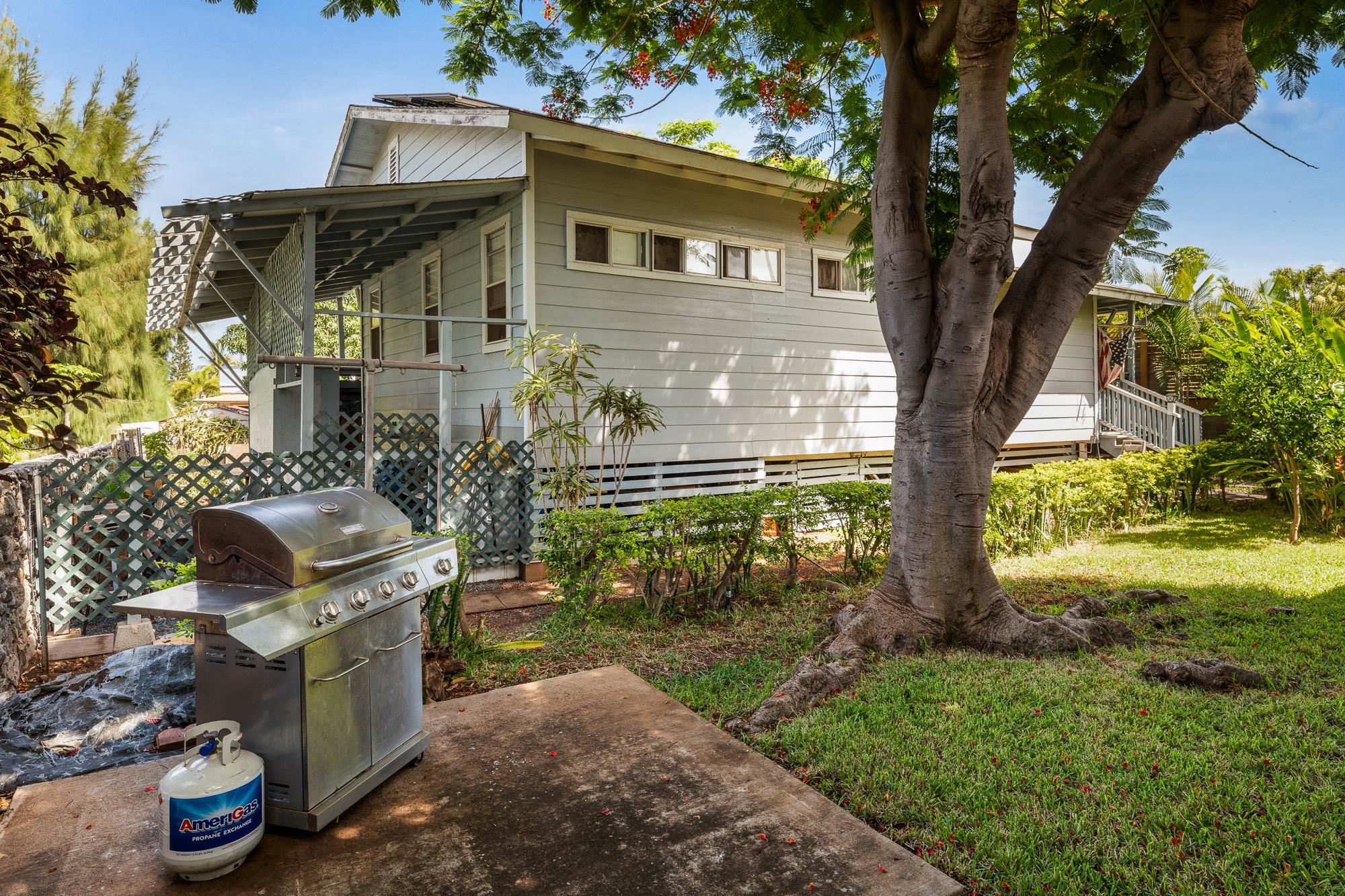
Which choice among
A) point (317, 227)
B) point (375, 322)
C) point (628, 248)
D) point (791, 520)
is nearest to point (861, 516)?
point (791, 520)

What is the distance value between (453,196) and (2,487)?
16.4ft

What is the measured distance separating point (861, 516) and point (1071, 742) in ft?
13.5

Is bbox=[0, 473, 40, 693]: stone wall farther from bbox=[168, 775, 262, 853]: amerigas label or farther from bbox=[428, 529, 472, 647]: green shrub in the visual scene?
bbox=[168, 775, 262, 853]: amerigas label

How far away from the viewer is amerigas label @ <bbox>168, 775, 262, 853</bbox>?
267 cm

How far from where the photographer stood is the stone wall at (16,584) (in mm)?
4949

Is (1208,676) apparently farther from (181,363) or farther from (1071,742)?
(181,363)

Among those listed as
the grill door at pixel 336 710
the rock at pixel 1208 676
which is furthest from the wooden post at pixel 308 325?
the rock at pixel 1208 676

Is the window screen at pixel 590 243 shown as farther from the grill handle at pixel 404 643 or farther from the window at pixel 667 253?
the grill handle at pixel 404 643

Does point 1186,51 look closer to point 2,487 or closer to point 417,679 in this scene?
point 417,679

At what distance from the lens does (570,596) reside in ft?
20.9

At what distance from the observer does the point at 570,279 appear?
9133mm

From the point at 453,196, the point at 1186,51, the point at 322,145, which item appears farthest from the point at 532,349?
the point at 322,145

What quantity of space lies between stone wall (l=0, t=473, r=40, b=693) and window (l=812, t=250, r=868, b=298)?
31.5ft

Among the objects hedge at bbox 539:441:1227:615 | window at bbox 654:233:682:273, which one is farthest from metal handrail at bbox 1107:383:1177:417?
window at bbox 654:233:682:273
